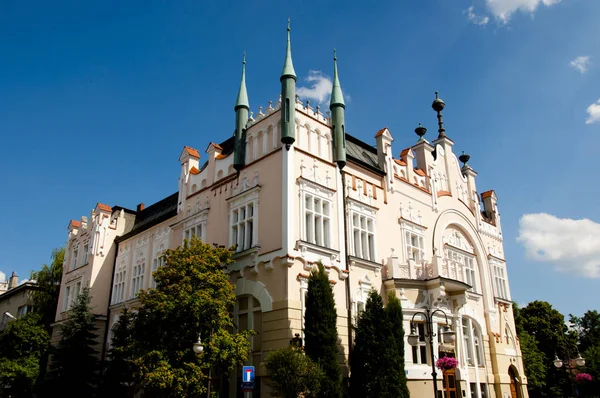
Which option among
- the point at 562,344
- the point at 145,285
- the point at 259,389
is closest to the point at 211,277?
the point at 259,389

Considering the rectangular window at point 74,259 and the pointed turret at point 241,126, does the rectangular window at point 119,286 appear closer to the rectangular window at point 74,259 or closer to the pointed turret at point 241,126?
the rectangular window at point 74,259

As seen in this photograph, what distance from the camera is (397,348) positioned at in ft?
73.9

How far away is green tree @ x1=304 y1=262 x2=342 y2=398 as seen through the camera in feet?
67.2

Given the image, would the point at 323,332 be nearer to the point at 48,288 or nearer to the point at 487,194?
the point at 487,194

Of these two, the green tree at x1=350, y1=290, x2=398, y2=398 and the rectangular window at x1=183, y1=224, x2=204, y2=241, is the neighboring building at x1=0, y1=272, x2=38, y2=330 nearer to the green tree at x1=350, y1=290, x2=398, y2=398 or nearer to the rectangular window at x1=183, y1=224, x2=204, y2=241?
the rectangular window at x1=183, y1=224, x2=204, y2=241

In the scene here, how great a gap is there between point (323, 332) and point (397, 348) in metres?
3.79

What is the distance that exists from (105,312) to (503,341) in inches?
1084

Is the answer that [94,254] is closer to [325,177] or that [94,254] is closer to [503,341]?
[325,177]

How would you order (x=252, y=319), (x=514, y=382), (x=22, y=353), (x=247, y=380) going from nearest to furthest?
(x=247, y=380) → (x=252, y=319) → (x=514, y=382) → (x=22, y=353)

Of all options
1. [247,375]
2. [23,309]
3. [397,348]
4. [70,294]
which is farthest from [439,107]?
[23,309]

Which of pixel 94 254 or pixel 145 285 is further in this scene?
pixel 94 254

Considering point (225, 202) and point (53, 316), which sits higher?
point (225, 202)

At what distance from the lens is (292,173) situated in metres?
25.0

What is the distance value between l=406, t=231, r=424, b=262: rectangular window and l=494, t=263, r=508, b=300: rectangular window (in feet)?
A: 30.2
